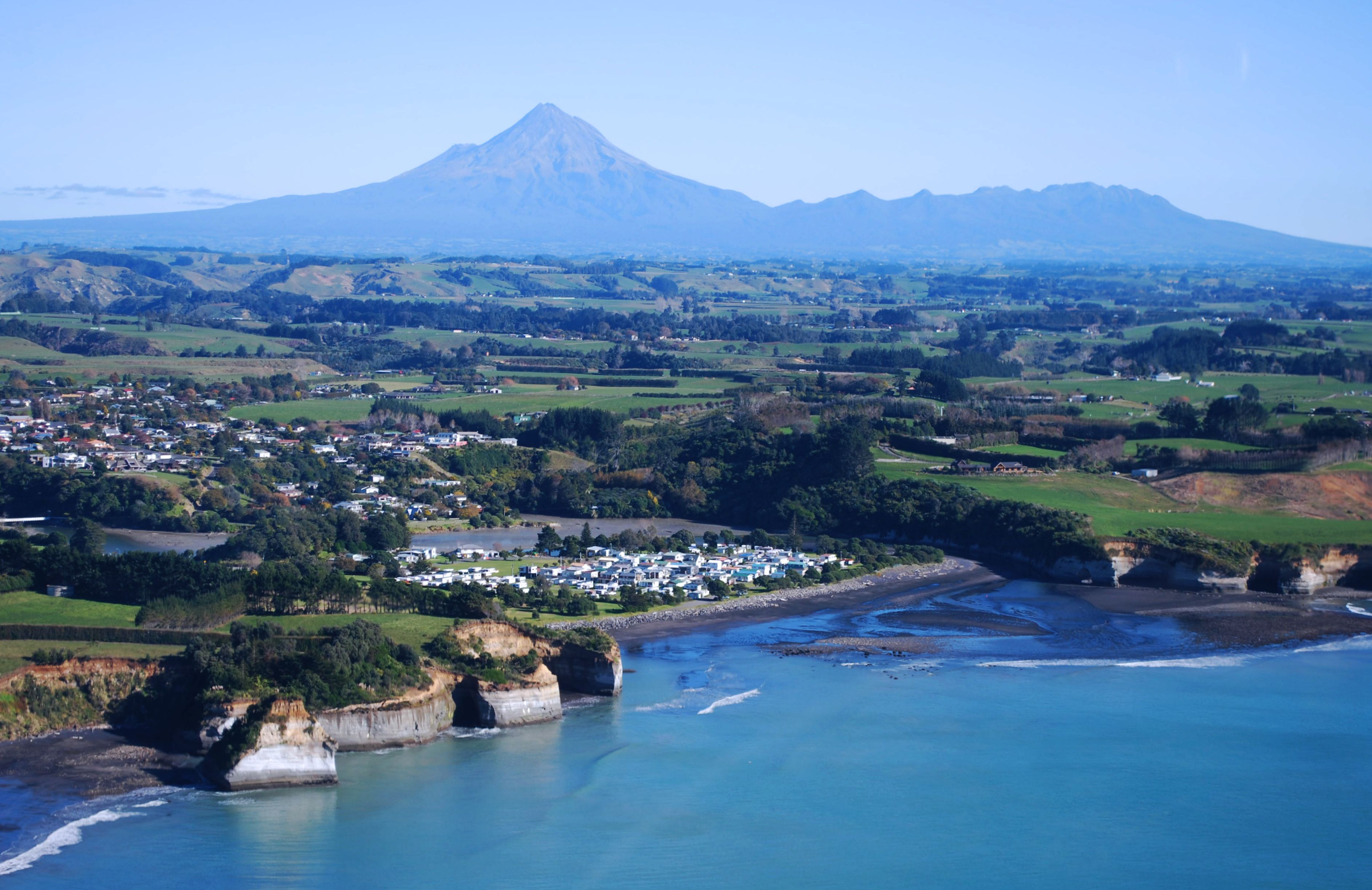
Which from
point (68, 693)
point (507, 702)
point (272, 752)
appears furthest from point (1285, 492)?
point (68, 693)

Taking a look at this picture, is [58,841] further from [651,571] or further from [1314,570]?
[1314,570]

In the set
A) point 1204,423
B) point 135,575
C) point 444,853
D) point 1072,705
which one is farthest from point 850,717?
point 1204,423

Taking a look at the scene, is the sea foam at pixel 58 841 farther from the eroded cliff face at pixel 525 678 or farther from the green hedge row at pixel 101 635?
the eroded cliff face at pixel 525 678

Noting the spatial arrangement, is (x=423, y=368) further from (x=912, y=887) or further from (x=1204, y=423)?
(x=912, y=887)

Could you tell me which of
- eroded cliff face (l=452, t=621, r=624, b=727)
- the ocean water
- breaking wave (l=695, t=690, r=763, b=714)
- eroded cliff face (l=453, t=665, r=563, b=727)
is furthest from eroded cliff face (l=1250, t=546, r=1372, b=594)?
eroded cliff face (l=453, t=665, r=563, b=727)

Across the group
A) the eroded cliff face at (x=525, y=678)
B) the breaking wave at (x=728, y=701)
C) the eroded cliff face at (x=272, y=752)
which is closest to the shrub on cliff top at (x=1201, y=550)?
the breaking wave at (x=728, y=701)
